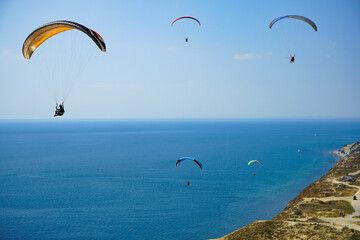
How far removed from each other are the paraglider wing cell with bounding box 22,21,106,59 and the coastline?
23.0 meters

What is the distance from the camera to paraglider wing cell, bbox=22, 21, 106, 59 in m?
17.4

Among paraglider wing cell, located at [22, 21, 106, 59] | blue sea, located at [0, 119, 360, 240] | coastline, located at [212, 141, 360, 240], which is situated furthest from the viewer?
blue sea, located at [0, 119, 360, 240]

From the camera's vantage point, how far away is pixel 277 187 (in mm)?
65188

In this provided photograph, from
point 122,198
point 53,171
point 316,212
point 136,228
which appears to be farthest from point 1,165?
point 316,212

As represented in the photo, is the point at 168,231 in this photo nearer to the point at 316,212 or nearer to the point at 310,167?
the point at 316,212

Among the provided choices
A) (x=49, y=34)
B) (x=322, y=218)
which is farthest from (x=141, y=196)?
(x=49, y=34)

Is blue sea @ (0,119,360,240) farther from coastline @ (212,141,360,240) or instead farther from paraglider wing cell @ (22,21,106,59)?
paraglider wing cell @ (22,21,106,59)

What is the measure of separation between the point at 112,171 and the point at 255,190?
4684 cm

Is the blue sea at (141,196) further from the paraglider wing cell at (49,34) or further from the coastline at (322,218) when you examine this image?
the paraglider wing cell at (49,34)

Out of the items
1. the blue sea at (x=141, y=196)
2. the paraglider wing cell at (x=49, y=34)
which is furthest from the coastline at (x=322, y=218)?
the paraglider wing cell at (x=49, y=34)

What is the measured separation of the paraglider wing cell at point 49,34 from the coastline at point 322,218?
23.0 metres

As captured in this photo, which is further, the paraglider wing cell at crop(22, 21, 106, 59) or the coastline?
the coastline

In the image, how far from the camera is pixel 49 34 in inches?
803

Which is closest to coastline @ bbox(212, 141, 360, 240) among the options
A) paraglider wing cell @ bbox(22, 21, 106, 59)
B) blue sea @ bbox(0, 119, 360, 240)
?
blue sea @ bbox(0, 119, 360, 240)
